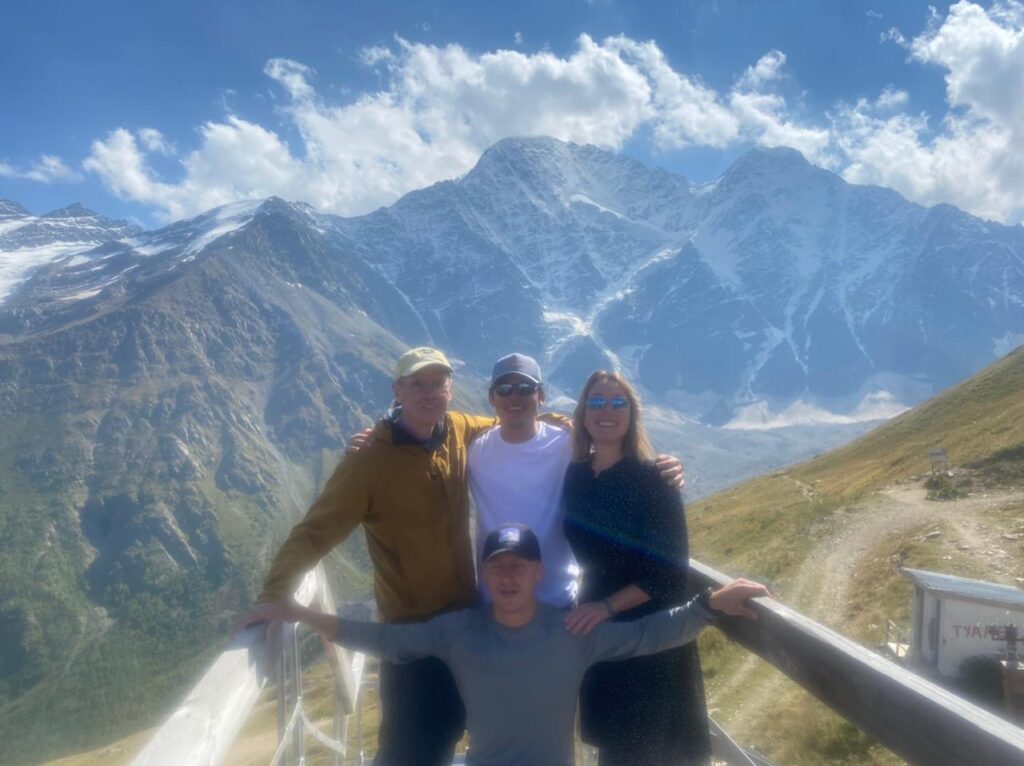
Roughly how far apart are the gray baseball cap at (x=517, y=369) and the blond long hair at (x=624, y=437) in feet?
1.17

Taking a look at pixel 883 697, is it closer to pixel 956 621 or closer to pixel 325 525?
pixel 325 525

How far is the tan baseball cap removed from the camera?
4.82 meters

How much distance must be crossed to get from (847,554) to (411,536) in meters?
23.8

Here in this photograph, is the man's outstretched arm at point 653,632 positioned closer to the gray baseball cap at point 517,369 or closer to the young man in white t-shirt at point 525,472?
the young man in white t-shirt at point 525,472

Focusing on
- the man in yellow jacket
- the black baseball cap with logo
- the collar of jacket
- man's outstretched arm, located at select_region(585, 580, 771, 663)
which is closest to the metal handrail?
man's outstretched arm, located at select_region(585, 580, 771, 663)

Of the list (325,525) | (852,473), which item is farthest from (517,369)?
(852,473)

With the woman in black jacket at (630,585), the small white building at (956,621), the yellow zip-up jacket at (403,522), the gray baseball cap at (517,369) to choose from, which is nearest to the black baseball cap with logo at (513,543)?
the woman in black jacket at (630,585)

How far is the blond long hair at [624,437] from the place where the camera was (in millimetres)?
4477

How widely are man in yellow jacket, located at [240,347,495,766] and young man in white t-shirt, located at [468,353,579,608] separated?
0.58 feet

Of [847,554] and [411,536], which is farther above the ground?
[411,536]

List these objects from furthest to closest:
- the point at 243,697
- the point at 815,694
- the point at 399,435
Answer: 1. the point at 399,435
2. the point at 815,694
3. the point at 243,697

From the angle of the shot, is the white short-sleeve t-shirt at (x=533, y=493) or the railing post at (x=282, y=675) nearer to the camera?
the railing post at (x=282, y=675)

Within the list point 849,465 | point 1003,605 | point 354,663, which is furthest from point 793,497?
point 354,663

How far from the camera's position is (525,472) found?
15.6 feet
